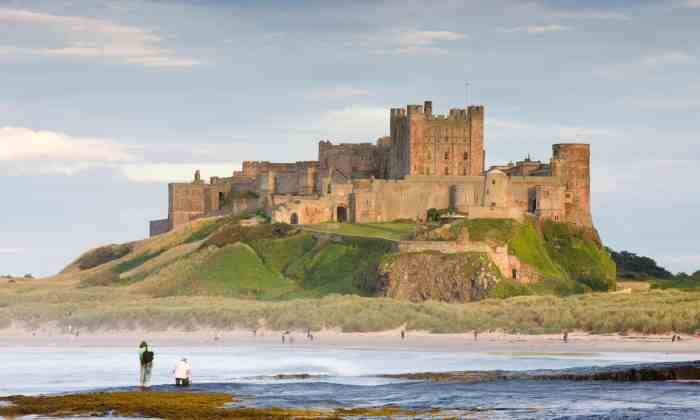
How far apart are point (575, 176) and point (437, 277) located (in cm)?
2432

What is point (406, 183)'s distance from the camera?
114125 millimetres

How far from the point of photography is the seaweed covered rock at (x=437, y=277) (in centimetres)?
9269

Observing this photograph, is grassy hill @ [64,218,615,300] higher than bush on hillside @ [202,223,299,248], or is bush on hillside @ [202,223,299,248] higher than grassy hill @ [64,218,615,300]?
bush on hillside @ [202,223,299,248]

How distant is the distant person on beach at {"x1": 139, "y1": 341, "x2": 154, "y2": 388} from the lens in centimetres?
5184

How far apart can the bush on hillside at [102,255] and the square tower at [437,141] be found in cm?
2277

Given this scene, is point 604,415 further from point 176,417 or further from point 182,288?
point 182,288

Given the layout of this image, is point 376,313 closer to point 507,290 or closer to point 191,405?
point 507,290

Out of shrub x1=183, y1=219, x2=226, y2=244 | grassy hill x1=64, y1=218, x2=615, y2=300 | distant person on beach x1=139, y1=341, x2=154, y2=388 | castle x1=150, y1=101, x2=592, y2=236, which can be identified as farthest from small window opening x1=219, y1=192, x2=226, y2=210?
distant person on beach x1=139, y1=341, x2=154, y2=388

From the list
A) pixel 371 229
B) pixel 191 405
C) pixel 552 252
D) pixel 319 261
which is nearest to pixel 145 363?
pixel 191 405

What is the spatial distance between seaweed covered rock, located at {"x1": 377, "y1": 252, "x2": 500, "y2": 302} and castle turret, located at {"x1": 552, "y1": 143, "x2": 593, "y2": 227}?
64.8 feet

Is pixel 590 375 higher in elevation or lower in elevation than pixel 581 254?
lower

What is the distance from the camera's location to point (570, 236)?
109 m

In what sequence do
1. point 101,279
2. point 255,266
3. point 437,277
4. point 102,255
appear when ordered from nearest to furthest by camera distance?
point 437,277 → point 255,266 → point 101,279 → point 102,255

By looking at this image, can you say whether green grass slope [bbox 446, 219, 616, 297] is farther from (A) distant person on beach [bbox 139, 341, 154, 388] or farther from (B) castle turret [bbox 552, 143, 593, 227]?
(A) distant person on beach [bbox 139, 341, 154, 388]
